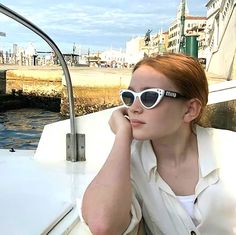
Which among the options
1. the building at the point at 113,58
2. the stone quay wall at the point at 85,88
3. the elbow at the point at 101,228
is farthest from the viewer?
the building at the point at 113,58

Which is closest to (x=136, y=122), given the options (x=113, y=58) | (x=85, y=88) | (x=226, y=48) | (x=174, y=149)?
(x=174, y=149)

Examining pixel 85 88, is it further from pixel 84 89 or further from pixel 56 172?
pixel 56 172

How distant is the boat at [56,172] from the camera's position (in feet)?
5.13

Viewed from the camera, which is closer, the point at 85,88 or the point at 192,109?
the point at 192,109

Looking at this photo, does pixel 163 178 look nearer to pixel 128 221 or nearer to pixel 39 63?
pixel 128 221

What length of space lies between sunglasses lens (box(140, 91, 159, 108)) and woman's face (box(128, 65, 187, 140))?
2 centimetres

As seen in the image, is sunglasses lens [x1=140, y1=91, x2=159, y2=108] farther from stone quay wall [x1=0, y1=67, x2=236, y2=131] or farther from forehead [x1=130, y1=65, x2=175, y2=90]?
stone quay wall [x1=0, y1=67, x2=236, y2=131]

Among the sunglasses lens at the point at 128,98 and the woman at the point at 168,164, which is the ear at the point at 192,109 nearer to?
the woman at the point at 168,164

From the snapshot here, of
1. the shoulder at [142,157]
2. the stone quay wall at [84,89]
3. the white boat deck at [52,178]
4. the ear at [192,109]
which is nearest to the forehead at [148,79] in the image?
the ear at [192,109]

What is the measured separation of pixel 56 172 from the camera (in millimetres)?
2365

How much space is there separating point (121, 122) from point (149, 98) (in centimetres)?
20

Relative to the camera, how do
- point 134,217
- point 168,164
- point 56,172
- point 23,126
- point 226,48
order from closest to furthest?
point 134,217
point 168,164
point 56,172
point 23,126
point 226,48

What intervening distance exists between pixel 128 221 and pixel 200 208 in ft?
0.80

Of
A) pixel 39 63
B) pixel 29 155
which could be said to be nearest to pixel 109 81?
pixel 29 155
